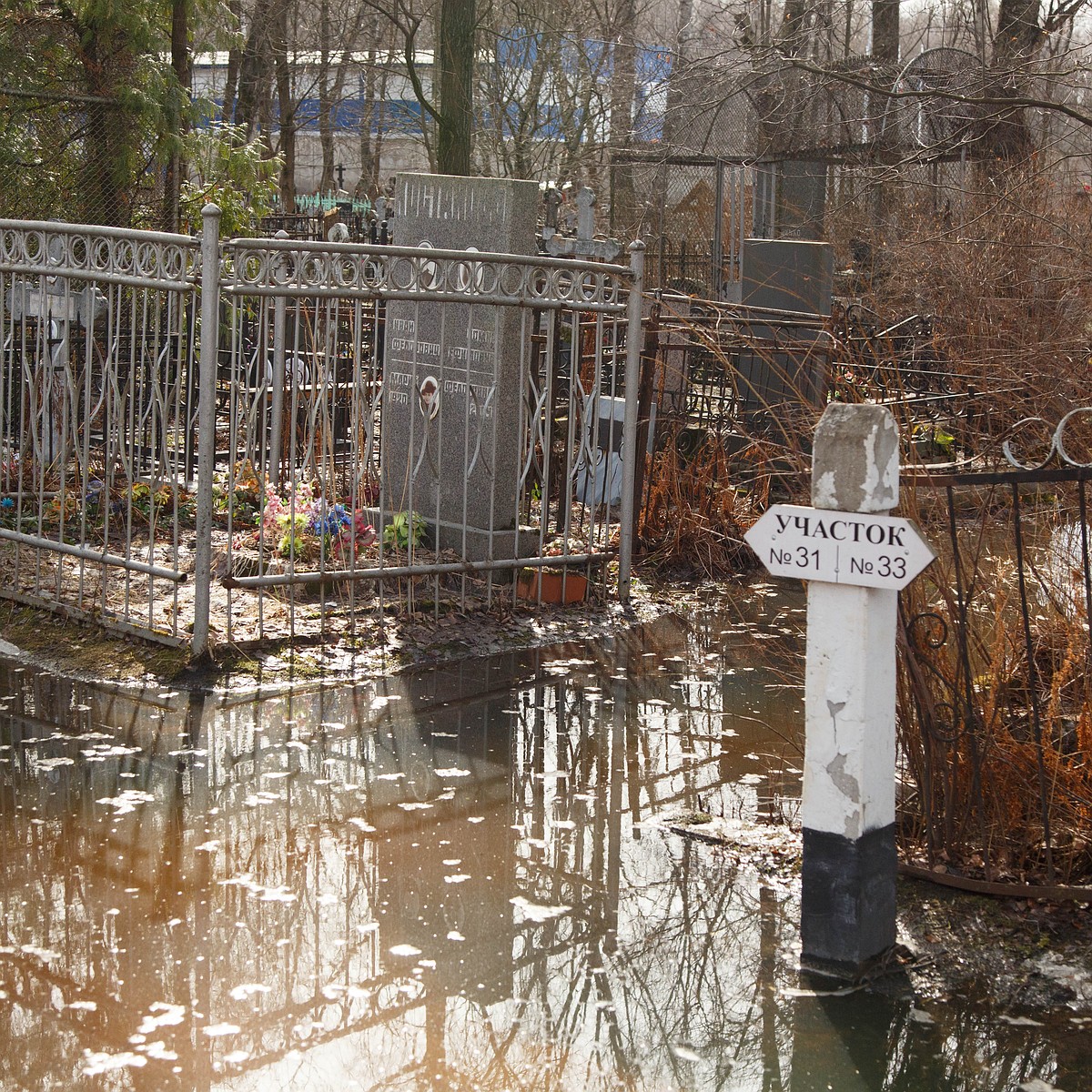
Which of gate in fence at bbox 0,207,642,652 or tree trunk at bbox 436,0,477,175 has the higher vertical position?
tree trunk at bbox 436,0,477,175

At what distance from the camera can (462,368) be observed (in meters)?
8.88

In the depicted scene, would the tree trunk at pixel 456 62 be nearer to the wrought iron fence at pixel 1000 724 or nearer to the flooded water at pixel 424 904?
the flooded water at pixel 424 904

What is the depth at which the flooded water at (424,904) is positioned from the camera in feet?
12.3

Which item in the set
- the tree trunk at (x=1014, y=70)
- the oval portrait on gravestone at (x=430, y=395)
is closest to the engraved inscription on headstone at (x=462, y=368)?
the oval portrait on gravestone at (x=430, y=395)

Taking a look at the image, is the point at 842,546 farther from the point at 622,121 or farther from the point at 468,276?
the point at 622,121

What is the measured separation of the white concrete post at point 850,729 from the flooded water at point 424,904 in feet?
0.71

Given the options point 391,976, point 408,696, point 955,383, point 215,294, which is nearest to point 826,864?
point 391,976

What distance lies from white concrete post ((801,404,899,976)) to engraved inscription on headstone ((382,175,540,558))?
431 cm

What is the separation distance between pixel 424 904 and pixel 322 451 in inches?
127

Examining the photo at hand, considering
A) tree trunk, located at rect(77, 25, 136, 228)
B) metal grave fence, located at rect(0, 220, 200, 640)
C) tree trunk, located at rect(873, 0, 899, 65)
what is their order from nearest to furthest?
metal grave fence, located at rect(0, 220, 200, 640)
tree trunk, located at rect(77, 25, 136, 228)
tree trunk, located at rect(873, 0, 899, 65)

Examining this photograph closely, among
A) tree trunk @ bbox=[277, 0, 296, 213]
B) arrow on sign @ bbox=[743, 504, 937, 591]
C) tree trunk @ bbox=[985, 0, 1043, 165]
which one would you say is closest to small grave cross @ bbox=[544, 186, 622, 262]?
tree trunk @ bbox=[985, 0, 1043, 165]

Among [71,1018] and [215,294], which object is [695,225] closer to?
[215,294]

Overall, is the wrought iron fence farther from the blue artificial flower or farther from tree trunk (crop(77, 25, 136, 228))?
tree trunk (crop(77, 25, 136, 228))

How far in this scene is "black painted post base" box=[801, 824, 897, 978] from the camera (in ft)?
13.7
